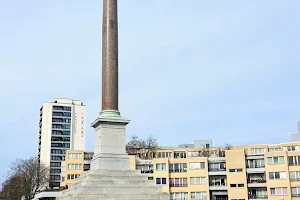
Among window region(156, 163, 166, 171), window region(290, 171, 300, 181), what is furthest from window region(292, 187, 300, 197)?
window region(156, 163, 166, 171)

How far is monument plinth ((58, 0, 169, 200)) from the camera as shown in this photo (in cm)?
3450

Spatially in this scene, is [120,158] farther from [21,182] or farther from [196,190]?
[21,182]

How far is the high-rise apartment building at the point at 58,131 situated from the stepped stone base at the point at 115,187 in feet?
314

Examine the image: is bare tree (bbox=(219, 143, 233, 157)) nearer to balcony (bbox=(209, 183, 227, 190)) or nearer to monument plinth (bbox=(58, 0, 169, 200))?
balcony (bbox=(209, 183, 227, 190))

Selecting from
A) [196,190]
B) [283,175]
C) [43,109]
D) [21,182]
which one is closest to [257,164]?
[283,175]

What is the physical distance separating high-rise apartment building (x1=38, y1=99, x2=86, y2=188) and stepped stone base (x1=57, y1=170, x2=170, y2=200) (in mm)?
95841

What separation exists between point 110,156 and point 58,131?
9852 centimetres

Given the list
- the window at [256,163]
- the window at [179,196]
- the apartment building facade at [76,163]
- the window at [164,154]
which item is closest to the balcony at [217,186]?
the window at [179,196]

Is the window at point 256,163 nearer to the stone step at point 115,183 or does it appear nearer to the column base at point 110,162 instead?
the stone step at point 115,183

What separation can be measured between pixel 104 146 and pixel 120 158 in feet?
5.93

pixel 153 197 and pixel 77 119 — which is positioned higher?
pixel 77 119

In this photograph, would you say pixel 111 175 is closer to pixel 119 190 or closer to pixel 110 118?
pixel 119 190

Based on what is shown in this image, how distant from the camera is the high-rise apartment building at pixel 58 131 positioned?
5133 inches

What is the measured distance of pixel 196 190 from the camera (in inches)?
2785
